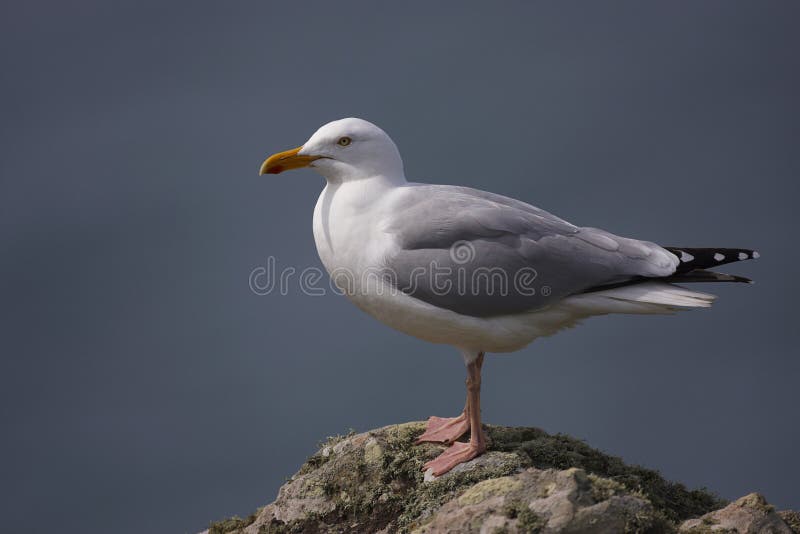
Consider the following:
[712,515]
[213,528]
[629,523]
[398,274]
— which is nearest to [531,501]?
[629,523]

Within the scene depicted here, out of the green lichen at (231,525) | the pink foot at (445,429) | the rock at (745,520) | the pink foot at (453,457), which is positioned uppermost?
the pink foot at (445,429)

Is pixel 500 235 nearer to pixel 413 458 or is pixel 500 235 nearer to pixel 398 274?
pixel 398 274

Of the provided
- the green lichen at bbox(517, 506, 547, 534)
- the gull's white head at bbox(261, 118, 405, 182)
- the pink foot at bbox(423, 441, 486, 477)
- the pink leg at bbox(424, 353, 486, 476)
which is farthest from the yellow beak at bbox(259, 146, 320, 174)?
the green lichen at bbox(517, 506, 547, 534)

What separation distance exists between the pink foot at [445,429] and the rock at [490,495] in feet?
0.25

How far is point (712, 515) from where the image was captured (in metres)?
5.29

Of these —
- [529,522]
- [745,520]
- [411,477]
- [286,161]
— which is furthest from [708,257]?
[286,161]

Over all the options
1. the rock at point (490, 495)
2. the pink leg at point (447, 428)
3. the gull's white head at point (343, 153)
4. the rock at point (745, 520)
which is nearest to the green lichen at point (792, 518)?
the rock at point (490, 495)

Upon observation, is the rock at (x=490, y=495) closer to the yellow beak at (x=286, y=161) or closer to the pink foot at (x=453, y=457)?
the pink foot at (x=453, y=457)

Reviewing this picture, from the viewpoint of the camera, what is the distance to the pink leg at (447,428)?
6.18 meters

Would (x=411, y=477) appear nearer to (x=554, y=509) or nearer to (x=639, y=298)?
(x=554, y=509)

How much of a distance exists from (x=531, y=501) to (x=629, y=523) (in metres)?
0.50

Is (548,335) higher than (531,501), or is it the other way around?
(548,335)

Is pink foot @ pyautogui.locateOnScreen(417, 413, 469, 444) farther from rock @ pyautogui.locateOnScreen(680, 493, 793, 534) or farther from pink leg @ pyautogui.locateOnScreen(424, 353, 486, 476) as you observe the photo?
rock @ pyautogui.locateOnScreen(680, 493, 793, 534)

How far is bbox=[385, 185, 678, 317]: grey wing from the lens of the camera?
5617mm
